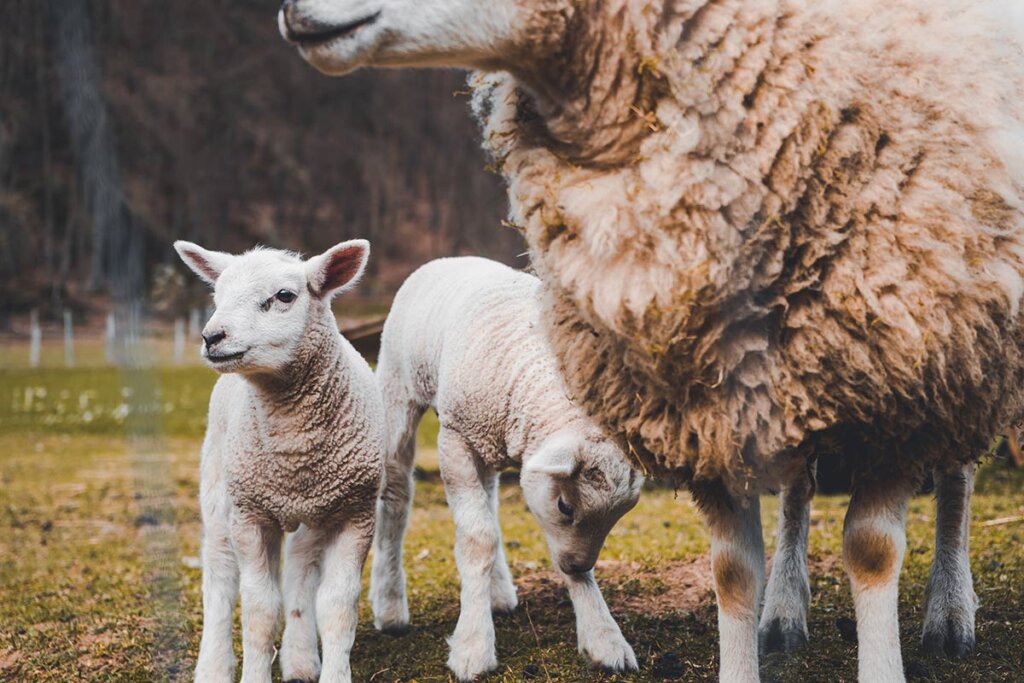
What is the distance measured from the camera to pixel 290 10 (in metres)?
2.10

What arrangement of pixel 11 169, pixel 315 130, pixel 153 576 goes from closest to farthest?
1. pixel 153 576
2. pixel 11 169
3. pixel 315 130

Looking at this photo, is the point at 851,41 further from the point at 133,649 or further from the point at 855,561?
the point at 133,649

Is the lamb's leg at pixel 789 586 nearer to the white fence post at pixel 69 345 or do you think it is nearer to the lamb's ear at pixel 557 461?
the lamb's ear at pixel 557 461

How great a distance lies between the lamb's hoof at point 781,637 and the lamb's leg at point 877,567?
1.14m

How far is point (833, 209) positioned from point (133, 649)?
11.1ft

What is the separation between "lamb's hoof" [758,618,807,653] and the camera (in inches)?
158

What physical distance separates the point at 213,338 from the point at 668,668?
194cm

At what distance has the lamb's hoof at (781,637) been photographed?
4016mm

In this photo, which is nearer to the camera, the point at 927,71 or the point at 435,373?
the point at 927,71

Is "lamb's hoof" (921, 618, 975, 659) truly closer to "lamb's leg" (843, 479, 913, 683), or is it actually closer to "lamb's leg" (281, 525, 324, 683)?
"lamb's leg" (843, 479, 913, 683)

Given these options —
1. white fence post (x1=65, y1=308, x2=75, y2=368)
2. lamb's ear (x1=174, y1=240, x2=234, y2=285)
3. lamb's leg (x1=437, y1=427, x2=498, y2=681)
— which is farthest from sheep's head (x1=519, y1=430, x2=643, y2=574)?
white fence post (x1=65, y1=308, x2=75, y2=368)

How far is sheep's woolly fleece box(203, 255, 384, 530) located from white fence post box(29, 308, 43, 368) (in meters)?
17.1

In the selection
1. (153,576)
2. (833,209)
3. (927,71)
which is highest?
(927,71)

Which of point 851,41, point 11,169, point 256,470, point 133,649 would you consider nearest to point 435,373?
point 256,470
